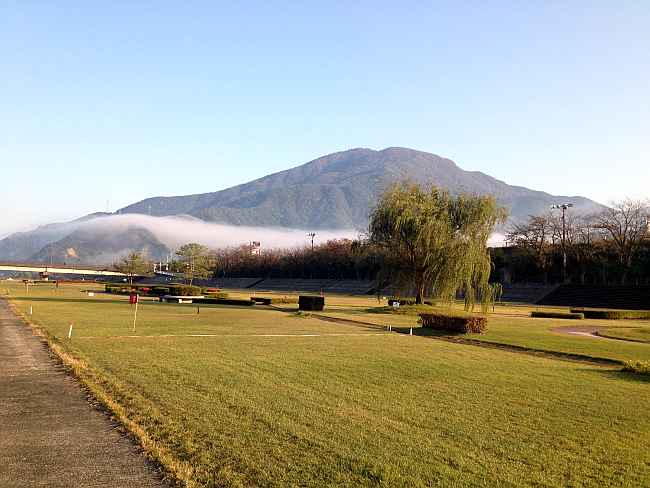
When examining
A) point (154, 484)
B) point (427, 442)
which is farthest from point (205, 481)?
point (427, 442)

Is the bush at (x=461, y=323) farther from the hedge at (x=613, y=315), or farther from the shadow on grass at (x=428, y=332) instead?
the hedge at (x=613, y=315)

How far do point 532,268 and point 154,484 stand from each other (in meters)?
105

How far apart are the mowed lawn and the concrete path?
55 cm

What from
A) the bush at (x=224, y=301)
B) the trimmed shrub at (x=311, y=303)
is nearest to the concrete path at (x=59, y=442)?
the trimmed shrub at (x=311, y=303)

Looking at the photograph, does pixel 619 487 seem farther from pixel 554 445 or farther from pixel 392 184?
pixel 392 184

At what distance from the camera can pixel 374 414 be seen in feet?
35.7

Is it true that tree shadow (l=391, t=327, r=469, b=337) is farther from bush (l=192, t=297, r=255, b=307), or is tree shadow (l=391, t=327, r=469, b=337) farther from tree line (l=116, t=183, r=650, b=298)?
bush (l=192, t=297, r=255, b=307)

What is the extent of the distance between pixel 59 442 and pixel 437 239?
39.7m

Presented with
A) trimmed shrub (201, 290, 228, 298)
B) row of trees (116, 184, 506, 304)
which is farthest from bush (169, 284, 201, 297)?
row of trees (116, 184, 506, 304)

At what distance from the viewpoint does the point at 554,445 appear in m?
9.22

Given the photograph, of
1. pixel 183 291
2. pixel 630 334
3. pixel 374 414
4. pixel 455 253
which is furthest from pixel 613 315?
pixel 183 291

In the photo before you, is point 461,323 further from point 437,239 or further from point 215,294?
point 215,294

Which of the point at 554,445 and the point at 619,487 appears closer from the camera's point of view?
the point at 619,487

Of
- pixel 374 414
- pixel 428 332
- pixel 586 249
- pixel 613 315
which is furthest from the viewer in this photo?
pixel 586 249
